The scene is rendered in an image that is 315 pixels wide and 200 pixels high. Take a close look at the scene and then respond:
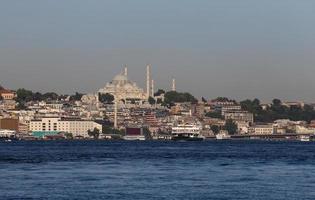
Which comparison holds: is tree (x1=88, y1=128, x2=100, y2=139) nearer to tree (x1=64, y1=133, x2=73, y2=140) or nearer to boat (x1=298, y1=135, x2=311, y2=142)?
tree (x1=64, y1=133, x2=73, y2=140)

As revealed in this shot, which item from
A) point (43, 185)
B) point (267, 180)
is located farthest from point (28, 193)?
point (267, 180)

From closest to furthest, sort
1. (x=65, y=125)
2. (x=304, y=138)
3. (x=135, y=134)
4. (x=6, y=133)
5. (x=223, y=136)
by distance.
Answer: (x=6, y=133) → (x=304, y=138) → (x=135, y=134) → (x=65, y=125) → (x=223, y=136)

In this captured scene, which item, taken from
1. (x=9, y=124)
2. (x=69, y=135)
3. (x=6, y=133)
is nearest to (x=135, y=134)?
(x=69, y=135)

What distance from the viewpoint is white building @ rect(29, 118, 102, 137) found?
615 feet

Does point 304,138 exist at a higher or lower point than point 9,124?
lower

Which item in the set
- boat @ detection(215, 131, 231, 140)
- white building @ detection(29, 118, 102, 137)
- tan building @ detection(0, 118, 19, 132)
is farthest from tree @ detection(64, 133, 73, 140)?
boat @ detection(215, 131, 231, 140)

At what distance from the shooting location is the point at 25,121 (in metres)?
192

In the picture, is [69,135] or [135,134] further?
[69,135]

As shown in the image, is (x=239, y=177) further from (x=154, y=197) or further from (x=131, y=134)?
(x=131, y=134)

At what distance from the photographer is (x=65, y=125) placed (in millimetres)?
188375

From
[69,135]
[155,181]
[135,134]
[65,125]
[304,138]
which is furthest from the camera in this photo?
[65,125]

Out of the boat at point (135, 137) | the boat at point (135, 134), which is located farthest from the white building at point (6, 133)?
the boat at point (135, 134)

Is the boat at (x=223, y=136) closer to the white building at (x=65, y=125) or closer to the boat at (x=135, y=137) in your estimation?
the boat at (x=135, y=137)

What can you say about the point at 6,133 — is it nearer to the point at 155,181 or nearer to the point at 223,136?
the point at 223,136
